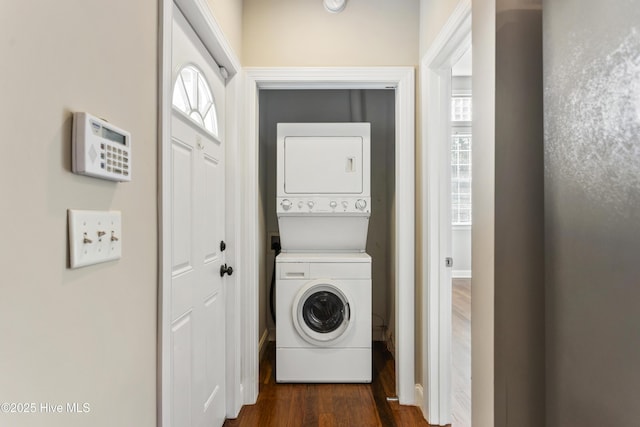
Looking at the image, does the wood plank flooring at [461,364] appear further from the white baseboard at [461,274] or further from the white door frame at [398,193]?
the white baseboard at [461,274]

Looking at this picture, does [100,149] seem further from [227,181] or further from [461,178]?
[461,178]

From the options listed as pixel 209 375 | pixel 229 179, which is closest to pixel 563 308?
pixel 209 375

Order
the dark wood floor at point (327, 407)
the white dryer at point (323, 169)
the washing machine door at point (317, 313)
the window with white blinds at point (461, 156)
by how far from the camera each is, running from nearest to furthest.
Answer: the dark wood floor at point (327, 407) < the washing machine door at point (317, 313) < the white dryer at point (323, 169) < the window with white blinds at point (461, 156)

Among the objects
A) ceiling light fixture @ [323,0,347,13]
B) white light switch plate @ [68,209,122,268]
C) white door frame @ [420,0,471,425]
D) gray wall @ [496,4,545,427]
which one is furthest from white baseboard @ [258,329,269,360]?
ceiling light fixture @ [323,0,347,13]

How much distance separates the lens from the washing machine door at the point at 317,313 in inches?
94.1

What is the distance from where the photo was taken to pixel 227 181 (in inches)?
77.8

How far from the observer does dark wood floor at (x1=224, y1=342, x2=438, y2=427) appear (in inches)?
78.6

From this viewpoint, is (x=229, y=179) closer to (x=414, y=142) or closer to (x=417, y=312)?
(x=414, y=142)

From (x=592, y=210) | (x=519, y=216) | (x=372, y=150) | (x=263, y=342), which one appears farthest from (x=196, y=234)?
(x=372, y=150)

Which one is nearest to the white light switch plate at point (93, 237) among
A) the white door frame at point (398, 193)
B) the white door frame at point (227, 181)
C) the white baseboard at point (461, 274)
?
the white door frame at point (227, 181)

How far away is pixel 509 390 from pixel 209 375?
4.36 ft

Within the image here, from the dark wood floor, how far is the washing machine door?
0.34m

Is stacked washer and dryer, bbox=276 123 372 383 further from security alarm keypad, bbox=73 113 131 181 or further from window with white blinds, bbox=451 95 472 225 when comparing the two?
window with white blinds, bbox=451 95 472 225

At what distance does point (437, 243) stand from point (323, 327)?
3.43 feet
